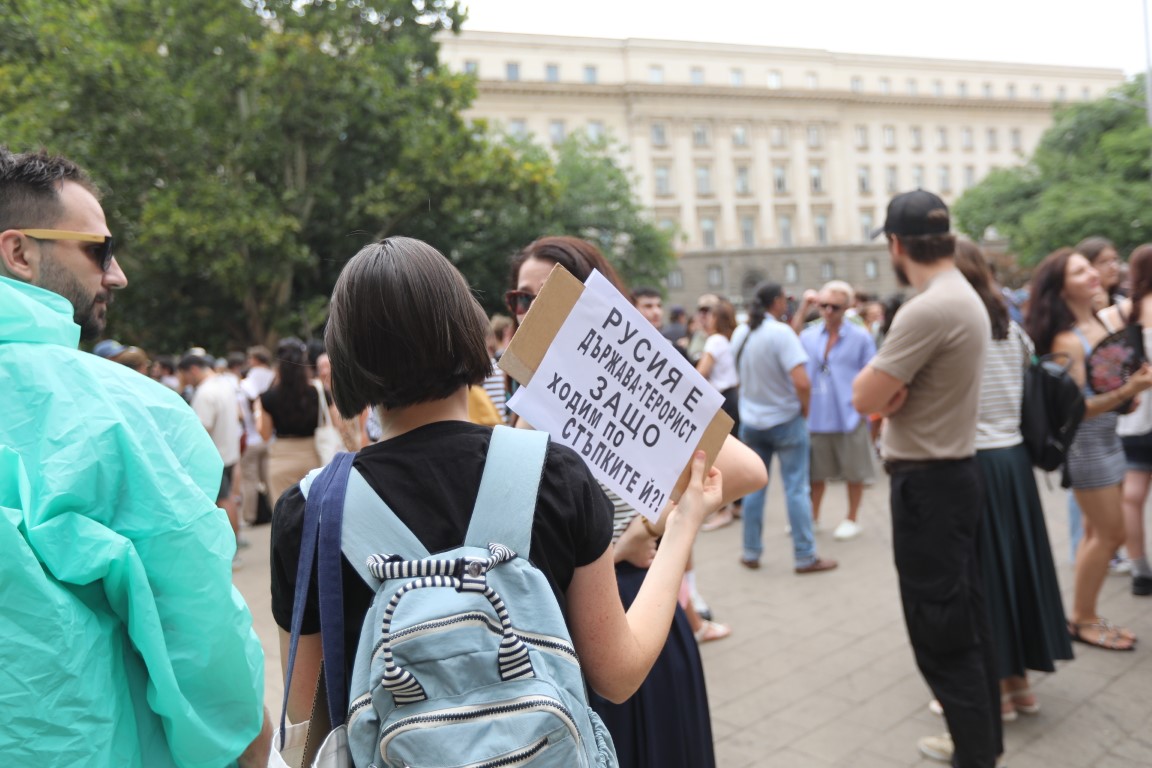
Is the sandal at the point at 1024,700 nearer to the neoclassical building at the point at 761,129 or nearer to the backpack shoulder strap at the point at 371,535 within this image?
the backpack shoulder strap at the point at 371,535

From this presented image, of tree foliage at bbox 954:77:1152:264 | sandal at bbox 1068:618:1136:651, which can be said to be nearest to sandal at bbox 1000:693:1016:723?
sandal at bbox 1068:618:1136:651

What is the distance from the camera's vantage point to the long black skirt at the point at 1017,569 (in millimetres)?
3379

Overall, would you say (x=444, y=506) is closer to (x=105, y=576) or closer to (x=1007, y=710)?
(x=105, y=576)

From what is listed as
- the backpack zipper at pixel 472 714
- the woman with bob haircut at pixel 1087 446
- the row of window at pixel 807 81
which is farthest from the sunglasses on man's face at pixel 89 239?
the row of window at pixel 807 81

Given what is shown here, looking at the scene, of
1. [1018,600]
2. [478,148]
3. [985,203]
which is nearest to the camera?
[1018,600]

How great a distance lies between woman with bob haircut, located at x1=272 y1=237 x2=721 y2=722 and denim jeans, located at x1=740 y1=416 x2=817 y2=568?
4983 mm

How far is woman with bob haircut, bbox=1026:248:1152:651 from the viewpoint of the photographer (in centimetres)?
432

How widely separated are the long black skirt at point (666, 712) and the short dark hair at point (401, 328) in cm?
87

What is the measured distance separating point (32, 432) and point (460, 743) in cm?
85

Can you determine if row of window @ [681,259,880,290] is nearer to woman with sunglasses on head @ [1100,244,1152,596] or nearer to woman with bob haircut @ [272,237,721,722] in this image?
woman with sunglasses on head @ [1100,244,1152,596]

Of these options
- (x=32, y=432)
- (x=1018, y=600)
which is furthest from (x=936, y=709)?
(x=32, y=432)

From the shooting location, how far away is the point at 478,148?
66.8 feet

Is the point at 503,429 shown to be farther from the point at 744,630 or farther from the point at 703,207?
the point at 703,207

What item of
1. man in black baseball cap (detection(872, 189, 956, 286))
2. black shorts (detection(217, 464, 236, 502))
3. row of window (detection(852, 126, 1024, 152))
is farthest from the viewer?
row of window (detection(852, 126, 1024, 152))
